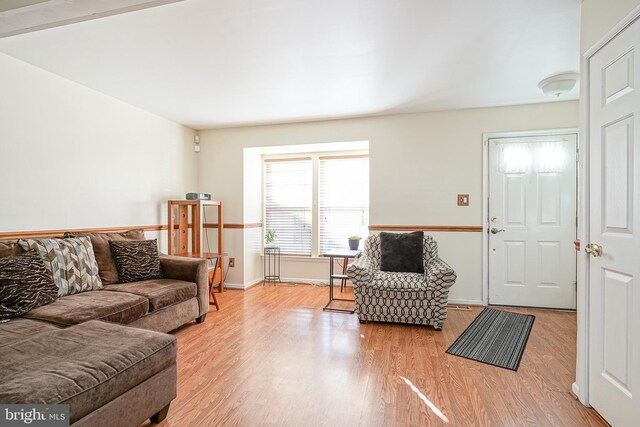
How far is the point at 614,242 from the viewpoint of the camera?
1659 mm

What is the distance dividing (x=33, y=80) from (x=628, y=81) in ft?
13.6

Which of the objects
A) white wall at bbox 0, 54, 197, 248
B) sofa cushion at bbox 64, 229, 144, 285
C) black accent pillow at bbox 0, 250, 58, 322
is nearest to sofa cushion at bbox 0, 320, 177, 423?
black accent pillow at bbox 0, 250, 58, 322

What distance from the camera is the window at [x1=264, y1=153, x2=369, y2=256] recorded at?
4.86 metres

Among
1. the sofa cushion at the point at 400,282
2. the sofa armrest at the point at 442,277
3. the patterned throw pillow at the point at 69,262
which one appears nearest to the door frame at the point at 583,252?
the sofa armrest at the point at 442,277

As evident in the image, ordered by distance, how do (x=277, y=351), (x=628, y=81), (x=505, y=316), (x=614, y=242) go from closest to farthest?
(x=628, y=81)
(x=614, y=242)
(x=277, y=351)
(x=505, y=316)

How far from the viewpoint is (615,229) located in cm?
166

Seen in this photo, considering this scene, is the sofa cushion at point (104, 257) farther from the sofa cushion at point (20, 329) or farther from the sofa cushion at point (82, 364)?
the sofa cushion at point (82, 364)

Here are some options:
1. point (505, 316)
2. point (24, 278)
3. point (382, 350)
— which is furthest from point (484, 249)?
point (24, 278)

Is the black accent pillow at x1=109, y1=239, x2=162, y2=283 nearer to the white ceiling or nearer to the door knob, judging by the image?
the white ceiling

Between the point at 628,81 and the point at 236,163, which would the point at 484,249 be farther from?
the point at 236,163

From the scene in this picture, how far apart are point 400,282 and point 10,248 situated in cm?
317

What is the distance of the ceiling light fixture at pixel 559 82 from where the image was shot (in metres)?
2.88

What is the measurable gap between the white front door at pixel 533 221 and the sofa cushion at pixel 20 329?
420cm

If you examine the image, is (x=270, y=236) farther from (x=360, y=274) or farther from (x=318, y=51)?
(x=318, y=51)
